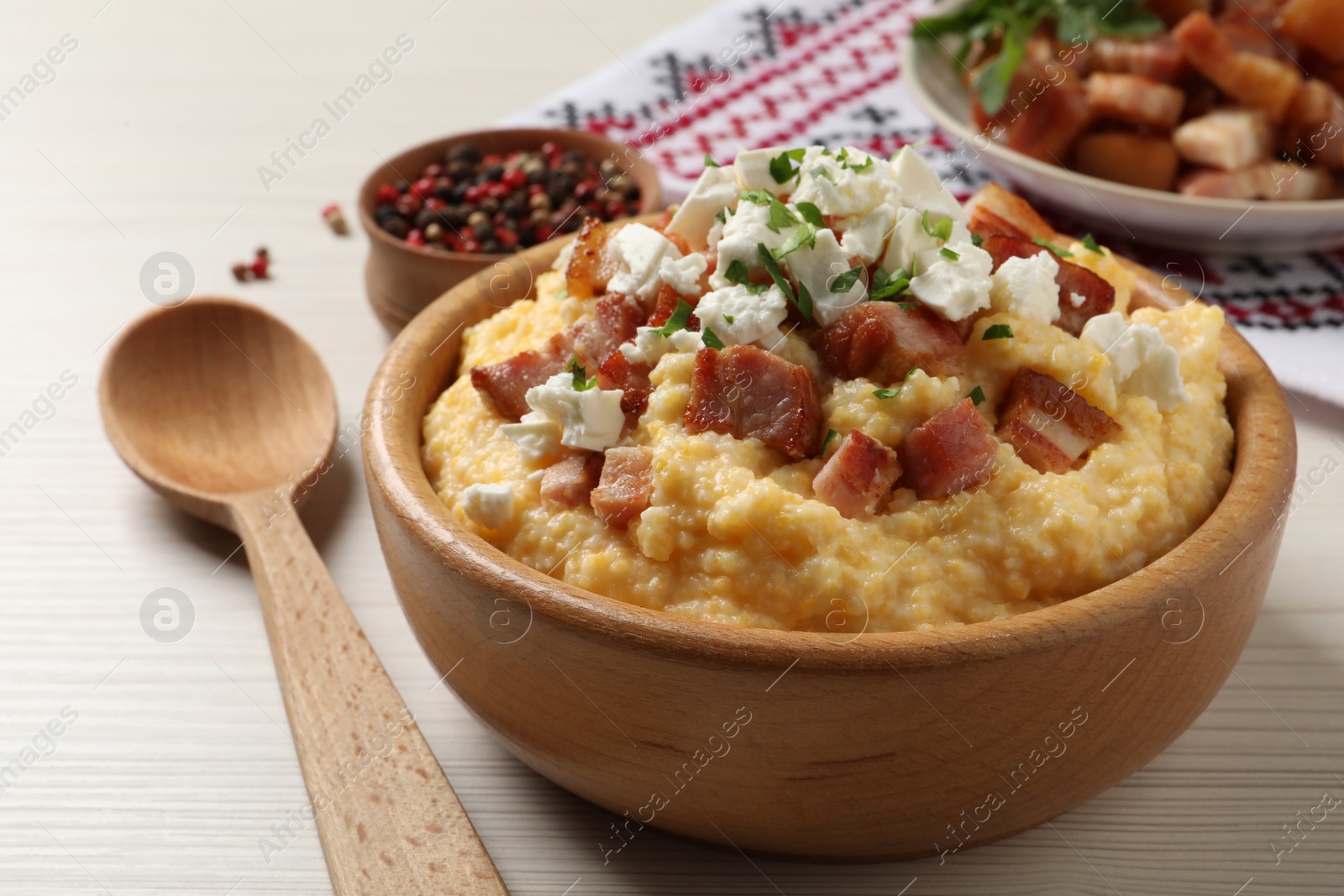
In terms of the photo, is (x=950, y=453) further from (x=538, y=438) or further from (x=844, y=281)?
(x=538, y=438)

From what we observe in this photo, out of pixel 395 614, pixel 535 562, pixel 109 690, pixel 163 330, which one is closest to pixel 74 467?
pixel 163 330

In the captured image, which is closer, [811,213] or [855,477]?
[855,477]

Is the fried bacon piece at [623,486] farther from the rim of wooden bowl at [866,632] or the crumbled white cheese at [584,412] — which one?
the rim of wooden bowl at [866,632]

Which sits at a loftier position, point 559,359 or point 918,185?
point 918,185

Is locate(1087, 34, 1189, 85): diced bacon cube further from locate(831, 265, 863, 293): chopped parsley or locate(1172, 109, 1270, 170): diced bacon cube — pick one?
locate(831, 265, 863, 293): chopped parsley

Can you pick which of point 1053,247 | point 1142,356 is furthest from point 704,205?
point 1142,356

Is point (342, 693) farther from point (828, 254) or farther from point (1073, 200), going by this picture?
point (1073, 200)

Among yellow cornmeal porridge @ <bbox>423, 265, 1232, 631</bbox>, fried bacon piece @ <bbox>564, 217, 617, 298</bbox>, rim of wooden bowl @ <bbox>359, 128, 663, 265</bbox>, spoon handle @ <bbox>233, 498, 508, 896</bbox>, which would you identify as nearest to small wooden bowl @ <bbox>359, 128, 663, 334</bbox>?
rim of wooden bowl @ <bbox>359, 128, 663, 265</bbox>
